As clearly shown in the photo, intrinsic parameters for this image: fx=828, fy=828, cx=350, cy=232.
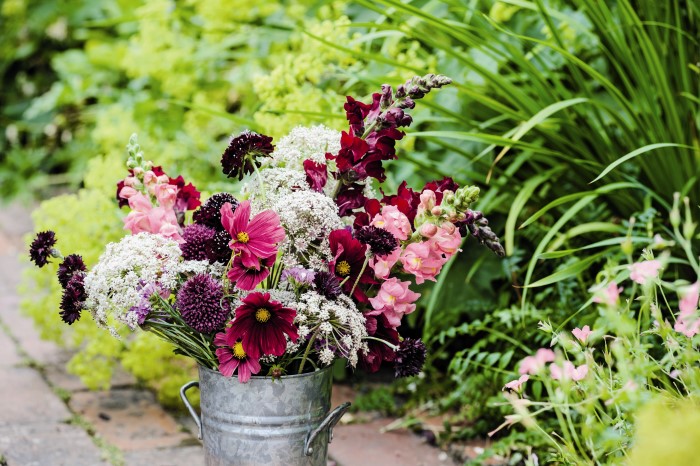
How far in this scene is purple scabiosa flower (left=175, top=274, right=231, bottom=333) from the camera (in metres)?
1.23

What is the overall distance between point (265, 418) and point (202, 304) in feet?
0.74

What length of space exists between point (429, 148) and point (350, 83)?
0.96ft

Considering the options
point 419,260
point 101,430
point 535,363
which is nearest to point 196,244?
point 419,260

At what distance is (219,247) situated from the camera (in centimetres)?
131

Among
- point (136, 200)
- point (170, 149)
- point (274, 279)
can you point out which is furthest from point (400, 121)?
point (170, 149)

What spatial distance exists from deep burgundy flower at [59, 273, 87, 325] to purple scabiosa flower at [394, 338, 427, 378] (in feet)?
1.67

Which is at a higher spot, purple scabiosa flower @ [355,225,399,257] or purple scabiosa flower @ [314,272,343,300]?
purple scabiosa flower @ [355,225,399,257]

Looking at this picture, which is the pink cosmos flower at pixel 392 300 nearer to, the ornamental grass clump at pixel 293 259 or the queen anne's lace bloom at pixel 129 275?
the ornamental grass clump at pixel 293 259

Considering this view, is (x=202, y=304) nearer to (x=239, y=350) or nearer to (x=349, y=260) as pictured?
(x=239, y=350)

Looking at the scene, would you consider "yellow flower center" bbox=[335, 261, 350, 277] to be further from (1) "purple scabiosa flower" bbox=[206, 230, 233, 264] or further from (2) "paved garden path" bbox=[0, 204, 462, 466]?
(2) "paved garden path" bbox=[0, 204, 462, 466]

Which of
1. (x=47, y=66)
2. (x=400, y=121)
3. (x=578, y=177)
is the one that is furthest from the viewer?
(x=47, y=66)

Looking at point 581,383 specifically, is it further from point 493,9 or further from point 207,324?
point 493,9

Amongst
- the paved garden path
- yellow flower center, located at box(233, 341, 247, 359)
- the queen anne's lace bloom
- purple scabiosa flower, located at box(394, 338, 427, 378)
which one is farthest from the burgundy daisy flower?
the paved garden path

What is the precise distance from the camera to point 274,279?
55.2 inches
